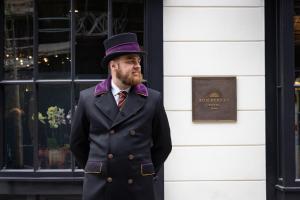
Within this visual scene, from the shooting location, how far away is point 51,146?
6789 millimetres

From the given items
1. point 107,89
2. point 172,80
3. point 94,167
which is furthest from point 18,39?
point 94,167

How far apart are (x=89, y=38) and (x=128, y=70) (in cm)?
275

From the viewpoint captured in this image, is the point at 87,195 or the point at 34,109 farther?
the point at 34,109

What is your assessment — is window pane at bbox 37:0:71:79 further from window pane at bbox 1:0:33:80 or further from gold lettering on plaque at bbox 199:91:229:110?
gold lettering on plaque at bbox 199:91:229:110

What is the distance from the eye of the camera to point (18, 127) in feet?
22.4

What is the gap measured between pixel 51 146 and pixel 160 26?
6.02 ft

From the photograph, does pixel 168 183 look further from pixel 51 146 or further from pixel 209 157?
pixel 51 146

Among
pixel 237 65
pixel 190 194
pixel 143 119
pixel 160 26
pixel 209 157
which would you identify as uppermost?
pixel 160 26

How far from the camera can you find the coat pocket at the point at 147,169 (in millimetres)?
4129

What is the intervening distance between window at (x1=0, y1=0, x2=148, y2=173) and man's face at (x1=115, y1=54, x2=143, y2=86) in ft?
8.43

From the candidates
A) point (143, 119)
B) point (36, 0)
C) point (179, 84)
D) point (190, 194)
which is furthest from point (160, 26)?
point (143, 119)

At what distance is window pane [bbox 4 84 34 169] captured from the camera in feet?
22.3

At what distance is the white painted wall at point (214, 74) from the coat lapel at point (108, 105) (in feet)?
8.29

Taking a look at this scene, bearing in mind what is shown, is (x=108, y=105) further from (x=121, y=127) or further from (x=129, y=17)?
(x=129, y=17)
